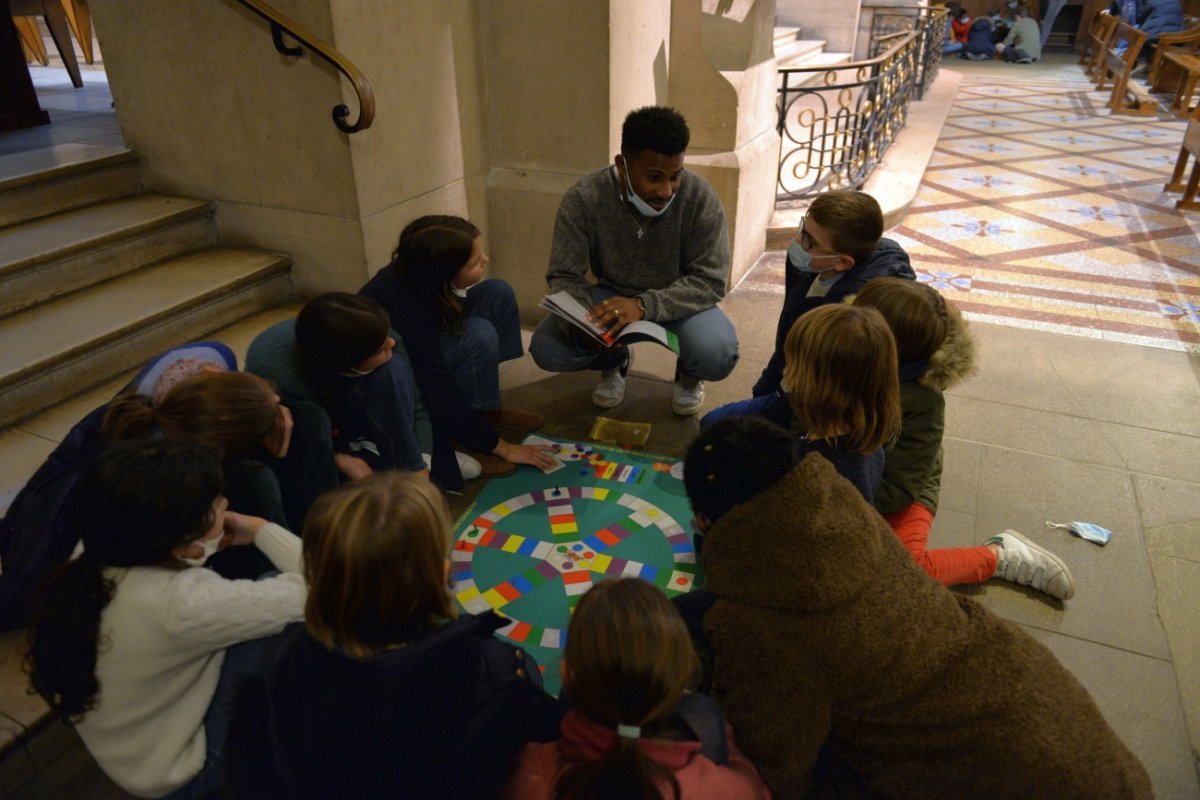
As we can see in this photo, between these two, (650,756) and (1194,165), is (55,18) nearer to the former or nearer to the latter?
(650,756)

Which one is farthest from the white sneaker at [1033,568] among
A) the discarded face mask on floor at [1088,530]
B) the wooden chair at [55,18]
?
the wooden chair at [55,18]

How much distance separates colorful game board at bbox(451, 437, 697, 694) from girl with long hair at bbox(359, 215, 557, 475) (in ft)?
0.51

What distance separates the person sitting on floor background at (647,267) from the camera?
2990 mm

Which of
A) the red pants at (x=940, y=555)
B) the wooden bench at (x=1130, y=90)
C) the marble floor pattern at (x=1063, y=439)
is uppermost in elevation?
the wooden bench at (x=1130, y=90)

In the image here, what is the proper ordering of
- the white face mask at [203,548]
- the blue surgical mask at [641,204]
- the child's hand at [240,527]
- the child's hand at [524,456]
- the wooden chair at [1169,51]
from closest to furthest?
1. the white face mask at [203,548]
2. the child's hand at [240,527]
3. the child's hand at [524,456]
4. the blue surgical mask at [641,204]
5. the wooden chair at [1169,51]

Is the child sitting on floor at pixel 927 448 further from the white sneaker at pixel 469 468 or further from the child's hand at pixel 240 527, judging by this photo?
the child's hand at pixel 240 527

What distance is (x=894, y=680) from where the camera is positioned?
140 cm

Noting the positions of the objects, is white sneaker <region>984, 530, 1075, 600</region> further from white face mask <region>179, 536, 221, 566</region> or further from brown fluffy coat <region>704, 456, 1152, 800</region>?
white face mask <region>179, 536, 221, 566</region>

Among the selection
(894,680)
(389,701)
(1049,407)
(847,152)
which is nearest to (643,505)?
(894,680)

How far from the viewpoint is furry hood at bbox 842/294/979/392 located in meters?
2.11

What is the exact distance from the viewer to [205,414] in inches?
68.8

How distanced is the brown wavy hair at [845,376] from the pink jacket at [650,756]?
799 millimetres

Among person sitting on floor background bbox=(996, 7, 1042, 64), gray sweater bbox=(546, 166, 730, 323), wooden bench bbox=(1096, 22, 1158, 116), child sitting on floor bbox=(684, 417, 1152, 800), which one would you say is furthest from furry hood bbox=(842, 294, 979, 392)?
person sitting on floor background bbox=(996, 7, 1042, 64)

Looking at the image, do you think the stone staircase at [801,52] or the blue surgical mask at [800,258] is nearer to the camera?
the blue surgical mask at [800,258]
